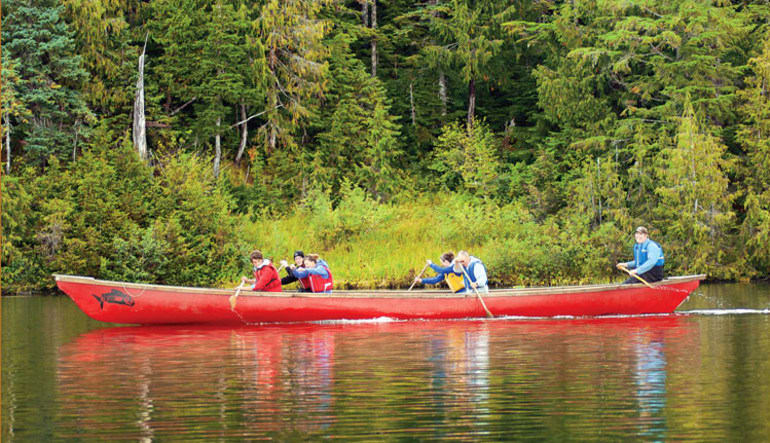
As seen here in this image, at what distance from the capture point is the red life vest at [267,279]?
2211cm

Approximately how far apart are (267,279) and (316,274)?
0.94m

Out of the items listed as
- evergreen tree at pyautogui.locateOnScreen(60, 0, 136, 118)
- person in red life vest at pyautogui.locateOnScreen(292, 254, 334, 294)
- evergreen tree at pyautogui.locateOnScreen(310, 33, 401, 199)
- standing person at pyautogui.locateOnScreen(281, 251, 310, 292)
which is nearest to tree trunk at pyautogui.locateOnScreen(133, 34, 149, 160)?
evergreen tree at pyautogui.locateOnScreen(60, 0, 136, 118)

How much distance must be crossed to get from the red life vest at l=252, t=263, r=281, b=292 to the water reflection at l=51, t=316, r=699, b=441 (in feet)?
4.46

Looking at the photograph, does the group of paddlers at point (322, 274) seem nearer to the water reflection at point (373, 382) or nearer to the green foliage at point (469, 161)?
the water reflection at point (373, 382)

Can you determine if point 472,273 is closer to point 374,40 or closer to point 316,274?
point 316,274

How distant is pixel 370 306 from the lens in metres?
22.1

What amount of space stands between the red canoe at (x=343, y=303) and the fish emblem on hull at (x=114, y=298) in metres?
0.02

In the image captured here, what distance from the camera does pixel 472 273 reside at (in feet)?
74.3

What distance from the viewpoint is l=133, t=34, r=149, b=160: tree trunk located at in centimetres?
3684

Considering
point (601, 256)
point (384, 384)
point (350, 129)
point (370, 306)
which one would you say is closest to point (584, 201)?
point (601, 256)

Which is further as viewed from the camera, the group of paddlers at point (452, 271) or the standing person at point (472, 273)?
the standing person at point (472, 273)

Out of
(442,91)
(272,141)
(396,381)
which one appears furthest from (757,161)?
(396,381)

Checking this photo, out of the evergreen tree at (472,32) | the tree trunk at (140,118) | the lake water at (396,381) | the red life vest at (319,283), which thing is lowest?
the lake water at (396,381)

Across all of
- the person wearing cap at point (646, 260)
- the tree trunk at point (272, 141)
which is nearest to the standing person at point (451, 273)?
the person wearing cap at point (646, 260)
